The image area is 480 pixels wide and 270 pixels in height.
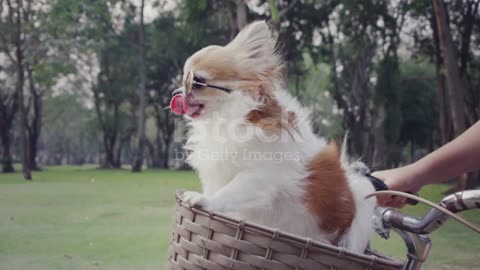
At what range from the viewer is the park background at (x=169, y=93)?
1.77 meters

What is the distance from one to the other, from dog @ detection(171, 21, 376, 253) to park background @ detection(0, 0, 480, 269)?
164 millimetres

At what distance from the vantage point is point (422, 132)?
6.44m

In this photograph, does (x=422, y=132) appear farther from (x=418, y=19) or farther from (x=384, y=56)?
(x=418, y=19)

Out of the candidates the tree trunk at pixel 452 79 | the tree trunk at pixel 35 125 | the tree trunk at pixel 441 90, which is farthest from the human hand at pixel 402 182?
the tree trunk at pixel 35 125

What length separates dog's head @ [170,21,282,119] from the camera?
89cm

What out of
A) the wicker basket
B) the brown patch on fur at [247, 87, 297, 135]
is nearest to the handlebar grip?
the wicker basket

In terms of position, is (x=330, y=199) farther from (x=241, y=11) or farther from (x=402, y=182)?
(x=241, y=11)

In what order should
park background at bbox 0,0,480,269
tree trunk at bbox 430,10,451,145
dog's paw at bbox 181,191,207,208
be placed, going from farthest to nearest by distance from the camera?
tree trunk at bbox 430,10,451,145, park background at bbox 0,0,480,269, dog's paw at bbox 181,191,207,208

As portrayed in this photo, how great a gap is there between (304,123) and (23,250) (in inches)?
48.3

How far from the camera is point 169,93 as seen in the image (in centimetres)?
400

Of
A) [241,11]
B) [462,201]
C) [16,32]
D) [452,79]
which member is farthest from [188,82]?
[241,11]

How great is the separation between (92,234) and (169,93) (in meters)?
2.26

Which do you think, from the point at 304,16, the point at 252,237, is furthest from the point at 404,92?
the point at 252,237

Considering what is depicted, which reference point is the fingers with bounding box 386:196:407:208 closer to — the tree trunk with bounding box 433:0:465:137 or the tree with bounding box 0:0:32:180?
the tree trunk with bounding box 433:0:465:137
